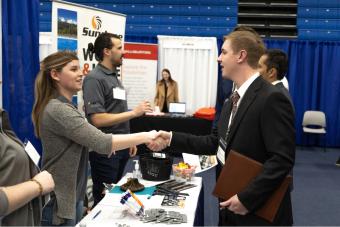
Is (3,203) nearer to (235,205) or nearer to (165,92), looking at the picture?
(235,205)

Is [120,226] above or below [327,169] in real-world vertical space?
above

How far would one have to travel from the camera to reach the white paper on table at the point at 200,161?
3033 mm

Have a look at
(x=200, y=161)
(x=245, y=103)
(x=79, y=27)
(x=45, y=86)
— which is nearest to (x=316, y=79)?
(x=79, y=27)

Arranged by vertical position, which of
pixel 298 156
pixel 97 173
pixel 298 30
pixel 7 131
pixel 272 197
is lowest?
pixel 298 156

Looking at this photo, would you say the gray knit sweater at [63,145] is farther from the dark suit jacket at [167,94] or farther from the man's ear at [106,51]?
the dark suit jacket at [167,94]

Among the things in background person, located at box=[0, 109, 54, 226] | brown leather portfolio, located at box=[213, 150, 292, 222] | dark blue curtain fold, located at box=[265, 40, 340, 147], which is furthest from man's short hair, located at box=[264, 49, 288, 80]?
dark blue curtain fold, located at box=[265, 40, 340, 147]

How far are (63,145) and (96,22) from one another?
2.62 m

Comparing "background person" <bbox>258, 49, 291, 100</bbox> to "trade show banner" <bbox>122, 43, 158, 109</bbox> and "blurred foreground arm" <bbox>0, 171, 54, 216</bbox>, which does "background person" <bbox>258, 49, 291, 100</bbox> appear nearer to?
"blurred foreground arm" <bbox>0, 171, 54, 216</bbox>

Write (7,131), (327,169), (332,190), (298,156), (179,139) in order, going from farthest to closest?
(298,156)
(327,169)
(332,190)
(179,139)
(7,131)

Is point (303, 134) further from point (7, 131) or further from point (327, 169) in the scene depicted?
point (7, 131)

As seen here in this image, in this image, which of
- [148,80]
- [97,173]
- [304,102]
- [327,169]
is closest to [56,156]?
[97,173]

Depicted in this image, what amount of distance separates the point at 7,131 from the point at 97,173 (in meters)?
1.63

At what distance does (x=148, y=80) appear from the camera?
8.24 meters

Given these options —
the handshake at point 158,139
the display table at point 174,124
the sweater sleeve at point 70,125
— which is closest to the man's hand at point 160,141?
the handshake at point 158,139
